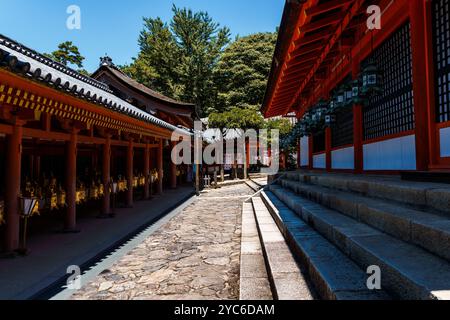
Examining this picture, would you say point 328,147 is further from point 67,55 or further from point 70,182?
point 67,55

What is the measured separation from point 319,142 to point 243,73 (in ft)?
82.8

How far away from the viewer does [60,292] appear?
4.16 metres

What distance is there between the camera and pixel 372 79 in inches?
241

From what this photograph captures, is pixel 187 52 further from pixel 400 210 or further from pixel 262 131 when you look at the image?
pixel 400 210

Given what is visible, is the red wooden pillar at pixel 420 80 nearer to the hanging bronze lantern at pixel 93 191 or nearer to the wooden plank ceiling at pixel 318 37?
the wooden plank ceiling at pixel 318 37

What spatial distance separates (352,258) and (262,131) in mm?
23271

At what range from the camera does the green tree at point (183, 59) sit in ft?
126

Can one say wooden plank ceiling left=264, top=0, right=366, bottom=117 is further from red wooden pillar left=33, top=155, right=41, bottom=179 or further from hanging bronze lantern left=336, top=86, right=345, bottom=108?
red wooden pillar left=33, top=155, right=41, bottom=179

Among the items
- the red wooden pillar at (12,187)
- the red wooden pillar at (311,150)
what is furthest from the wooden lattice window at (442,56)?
the red wooden pillar at (311,150)

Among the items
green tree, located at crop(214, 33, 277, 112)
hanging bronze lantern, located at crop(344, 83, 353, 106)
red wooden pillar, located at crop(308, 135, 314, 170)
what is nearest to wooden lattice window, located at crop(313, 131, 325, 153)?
red wooden pillar, located at crop(308, 135, 314, 170)

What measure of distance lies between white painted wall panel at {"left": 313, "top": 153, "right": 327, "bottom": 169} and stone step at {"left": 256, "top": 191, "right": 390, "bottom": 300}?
7.89 m

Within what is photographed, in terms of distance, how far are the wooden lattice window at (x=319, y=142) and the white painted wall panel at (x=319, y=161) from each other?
30 centimetres

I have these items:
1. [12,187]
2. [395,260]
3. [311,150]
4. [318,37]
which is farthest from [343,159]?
[12,187]

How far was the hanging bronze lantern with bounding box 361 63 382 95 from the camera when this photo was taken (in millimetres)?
6078
